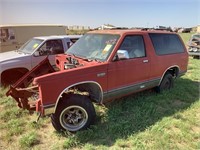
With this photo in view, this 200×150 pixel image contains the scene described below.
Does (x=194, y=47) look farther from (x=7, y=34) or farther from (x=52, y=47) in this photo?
(x=7, y=34)

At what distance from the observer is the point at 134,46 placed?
4.70m

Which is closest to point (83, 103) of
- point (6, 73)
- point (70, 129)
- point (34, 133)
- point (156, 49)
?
point (70, 129)

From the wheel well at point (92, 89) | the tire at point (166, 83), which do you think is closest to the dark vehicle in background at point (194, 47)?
the tire at point (166, 83)

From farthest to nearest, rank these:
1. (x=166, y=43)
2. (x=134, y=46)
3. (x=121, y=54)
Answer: (x=166, y=43), (x=134, y=46), (x=121, y=54)

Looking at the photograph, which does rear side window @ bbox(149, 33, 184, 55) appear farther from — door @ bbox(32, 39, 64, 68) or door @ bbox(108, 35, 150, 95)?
door @ bbox(32, 39, 64, 68)

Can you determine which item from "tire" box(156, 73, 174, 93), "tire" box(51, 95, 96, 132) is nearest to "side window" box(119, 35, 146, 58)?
"tire" box(156, 73, 174, 93)

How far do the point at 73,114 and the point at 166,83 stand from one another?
10.5ft

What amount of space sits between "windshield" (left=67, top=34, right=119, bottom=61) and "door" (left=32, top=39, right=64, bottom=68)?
80.3 inches

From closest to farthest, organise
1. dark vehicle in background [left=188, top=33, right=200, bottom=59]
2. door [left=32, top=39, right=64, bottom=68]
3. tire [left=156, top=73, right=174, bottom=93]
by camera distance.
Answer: tire [left=156, top=73, right=174, bottom=93] < door [left=32, top=39, right=64, bottom=68] < dark vehicle in background [left=188, top=33, right=200, bottom=59]

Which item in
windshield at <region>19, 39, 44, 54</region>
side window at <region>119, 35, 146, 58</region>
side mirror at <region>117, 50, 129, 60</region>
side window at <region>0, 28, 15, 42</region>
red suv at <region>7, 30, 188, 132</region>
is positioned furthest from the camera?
side window at <region>0, 28, 15, 42</region>

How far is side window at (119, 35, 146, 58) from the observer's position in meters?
4.49

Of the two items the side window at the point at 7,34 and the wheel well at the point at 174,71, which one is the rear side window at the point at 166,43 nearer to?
the wheel well at the point at 174,71

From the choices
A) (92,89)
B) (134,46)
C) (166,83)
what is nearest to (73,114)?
(92,89)


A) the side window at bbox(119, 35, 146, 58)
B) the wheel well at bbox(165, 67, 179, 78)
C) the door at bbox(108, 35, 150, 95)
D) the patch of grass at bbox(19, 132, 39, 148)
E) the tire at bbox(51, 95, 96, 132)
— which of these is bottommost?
the patch of grass at bbox(19, 132, 39, 148)
